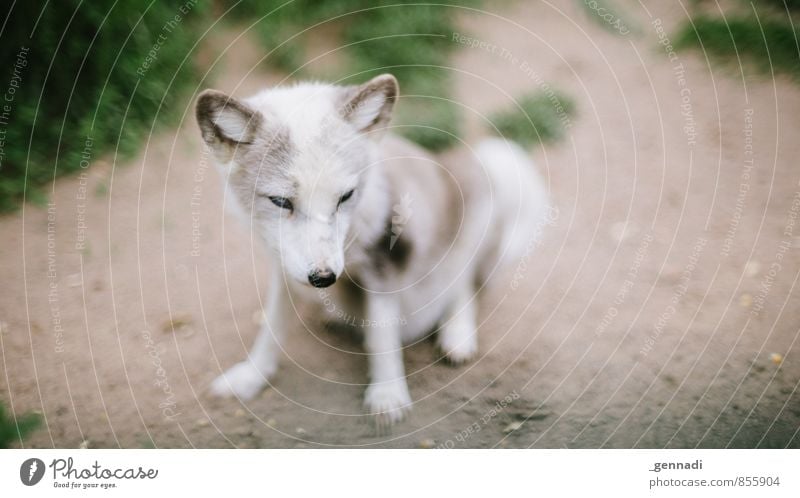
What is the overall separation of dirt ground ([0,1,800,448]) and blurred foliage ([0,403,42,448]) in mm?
32

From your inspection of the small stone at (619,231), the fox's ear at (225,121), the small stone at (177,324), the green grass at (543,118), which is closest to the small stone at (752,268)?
the small stone at (619,231)

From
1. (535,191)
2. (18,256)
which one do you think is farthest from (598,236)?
(18,256)

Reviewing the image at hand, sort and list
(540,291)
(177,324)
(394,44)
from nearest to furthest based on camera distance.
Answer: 1. (177,324)
2. (540,291)
3. (394,44)

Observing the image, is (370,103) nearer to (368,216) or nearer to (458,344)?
(368,216)

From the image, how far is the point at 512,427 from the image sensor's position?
4.75ft

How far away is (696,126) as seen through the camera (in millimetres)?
2037

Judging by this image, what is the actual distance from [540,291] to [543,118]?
727 millimetres

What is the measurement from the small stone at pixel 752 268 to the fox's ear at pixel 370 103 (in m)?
1.15

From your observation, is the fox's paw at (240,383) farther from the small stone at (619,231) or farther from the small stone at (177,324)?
the small stone at (619,231)

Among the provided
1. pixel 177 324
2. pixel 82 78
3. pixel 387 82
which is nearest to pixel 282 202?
pixel 387 82

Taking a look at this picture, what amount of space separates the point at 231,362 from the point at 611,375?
1.04 m

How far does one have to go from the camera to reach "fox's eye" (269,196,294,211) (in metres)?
1.24
